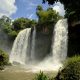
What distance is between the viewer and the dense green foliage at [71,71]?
472 inches

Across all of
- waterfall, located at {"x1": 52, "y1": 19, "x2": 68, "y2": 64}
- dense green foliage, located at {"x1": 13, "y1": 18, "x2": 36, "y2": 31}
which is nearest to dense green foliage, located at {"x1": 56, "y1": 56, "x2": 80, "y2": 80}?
waterfall, located at {"x1": 52, "y1": 19, "x2": 68, "y2": 64}

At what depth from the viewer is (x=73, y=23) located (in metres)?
34.1

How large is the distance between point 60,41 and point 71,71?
22.8m

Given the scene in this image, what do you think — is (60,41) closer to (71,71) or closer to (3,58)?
(3,58)

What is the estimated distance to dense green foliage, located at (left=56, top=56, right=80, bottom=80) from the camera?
39.3ft

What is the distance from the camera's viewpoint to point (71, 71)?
12.2 metres

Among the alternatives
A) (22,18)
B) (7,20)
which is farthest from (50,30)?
(7,20)

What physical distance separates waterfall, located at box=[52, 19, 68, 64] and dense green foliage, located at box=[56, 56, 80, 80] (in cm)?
2099

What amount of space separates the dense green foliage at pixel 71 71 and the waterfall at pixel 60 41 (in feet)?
68.9

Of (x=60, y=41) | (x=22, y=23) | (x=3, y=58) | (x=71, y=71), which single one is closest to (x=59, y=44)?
(x=60, y=41)

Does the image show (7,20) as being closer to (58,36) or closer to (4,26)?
(4,26)

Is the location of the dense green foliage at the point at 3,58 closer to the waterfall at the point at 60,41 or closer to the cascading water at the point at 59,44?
the cascading water at the point at 59,44

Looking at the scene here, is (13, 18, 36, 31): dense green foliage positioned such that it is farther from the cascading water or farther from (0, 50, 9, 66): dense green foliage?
(0, 50, 9, 66): dense green foliage

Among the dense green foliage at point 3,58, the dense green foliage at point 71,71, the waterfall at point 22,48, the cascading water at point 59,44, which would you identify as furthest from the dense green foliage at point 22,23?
the dense green foliage at point 71,71
